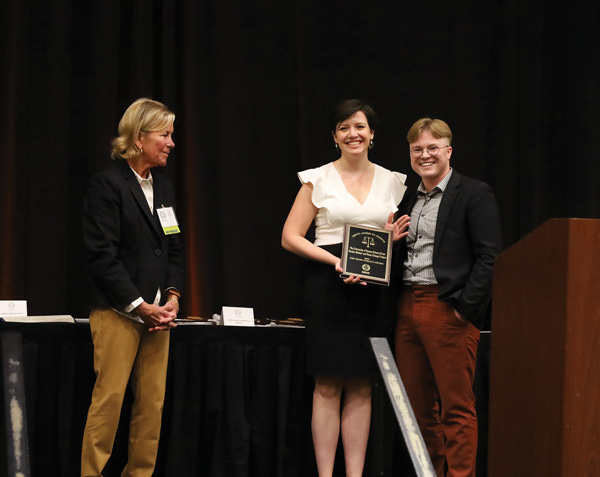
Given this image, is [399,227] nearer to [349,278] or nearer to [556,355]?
[349,278]

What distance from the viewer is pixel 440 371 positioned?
328cm

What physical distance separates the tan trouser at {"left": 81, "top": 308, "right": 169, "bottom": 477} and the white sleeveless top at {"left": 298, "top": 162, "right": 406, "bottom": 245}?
2.84 ft

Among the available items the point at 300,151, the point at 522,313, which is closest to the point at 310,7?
the point at 300,151

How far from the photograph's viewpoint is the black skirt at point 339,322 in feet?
11.1

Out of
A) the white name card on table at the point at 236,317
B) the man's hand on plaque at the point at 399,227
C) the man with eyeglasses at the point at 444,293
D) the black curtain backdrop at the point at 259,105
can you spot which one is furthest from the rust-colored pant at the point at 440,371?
the black curtain backdrop at the point at 259,105

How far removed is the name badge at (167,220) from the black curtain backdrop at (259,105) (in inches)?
40.4

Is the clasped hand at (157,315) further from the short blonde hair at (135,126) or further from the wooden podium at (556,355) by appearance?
the wooden podium at (556,355)

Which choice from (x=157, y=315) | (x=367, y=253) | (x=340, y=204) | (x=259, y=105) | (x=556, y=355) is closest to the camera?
(x=556, y=355)

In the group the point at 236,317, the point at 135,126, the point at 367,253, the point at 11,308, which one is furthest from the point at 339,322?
the point at 11,308

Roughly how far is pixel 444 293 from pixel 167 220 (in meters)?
1.25

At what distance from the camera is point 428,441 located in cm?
340

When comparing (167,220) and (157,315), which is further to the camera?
(167,220)

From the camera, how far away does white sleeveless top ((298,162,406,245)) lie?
3453 millimetres

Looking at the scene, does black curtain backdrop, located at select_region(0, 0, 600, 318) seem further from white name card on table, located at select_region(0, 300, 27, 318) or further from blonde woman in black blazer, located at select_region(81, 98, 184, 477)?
blonde woman in black blazer, located at select_region(81, 98, 184, 477)
